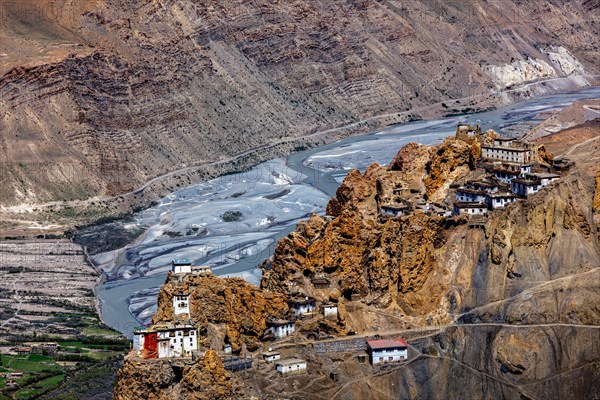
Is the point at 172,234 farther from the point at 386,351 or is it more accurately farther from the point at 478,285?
the point at 386,351

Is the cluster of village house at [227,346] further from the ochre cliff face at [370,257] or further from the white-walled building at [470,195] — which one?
the white-walled building at [470,195]

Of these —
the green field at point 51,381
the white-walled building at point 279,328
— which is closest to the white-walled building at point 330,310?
the white-walled building at point 279,328

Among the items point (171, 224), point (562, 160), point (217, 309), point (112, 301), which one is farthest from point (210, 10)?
point (217, 309)

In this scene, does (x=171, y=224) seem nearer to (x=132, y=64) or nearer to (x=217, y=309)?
(x=132, y=64)

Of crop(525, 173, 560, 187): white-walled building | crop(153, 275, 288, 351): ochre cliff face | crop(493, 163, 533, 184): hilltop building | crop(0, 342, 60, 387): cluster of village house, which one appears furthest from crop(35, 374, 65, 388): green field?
crop(525, 173, 560, 187): white-walled building

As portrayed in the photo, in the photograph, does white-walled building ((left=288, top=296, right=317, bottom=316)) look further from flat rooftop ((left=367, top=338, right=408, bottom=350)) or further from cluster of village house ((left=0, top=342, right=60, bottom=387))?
cluster of village house ((left=0, top=342, right=60, bottom=387))

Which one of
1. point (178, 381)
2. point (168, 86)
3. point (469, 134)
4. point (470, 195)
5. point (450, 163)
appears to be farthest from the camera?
point (168, 86)

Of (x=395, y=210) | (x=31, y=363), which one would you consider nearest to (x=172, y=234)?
(x=31, y=363)
